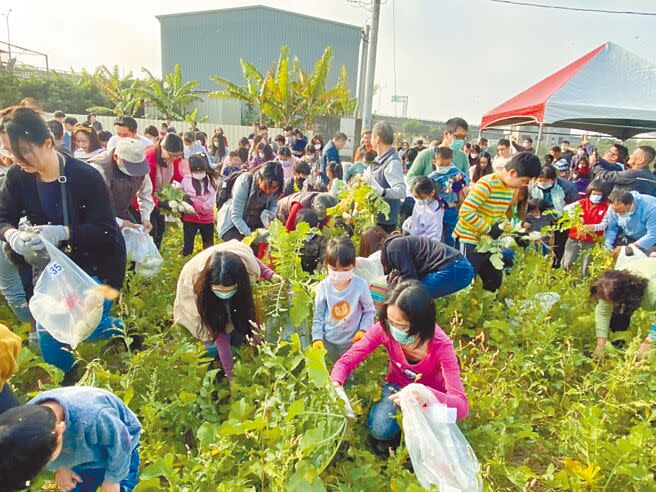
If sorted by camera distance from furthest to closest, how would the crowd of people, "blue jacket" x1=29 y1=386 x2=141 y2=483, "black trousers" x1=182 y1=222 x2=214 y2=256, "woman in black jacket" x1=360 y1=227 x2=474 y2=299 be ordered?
1. "black trousers" x1=182 y1=222 x2=214 y2=256
2. "woman in black jacket" x1=360 y1=227 x2=474 y2=299
3. the crowd of people
4. "blue jacket" x1=29 y1=386 x2=141 y2=483

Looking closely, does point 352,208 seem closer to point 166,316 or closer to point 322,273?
point 322,273

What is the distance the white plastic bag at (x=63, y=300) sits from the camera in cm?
210

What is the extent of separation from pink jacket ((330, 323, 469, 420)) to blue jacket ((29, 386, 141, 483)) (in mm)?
967

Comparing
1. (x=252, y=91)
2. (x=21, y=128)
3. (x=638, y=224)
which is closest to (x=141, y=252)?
(x=21, y=128)

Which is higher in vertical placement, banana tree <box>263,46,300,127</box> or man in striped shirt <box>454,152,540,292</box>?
banana tree <box>263,46,300,127</box>

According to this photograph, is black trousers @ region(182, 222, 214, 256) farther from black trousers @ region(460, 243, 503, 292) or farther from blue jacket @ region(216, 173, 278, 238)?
black trousers @ region(460, 243, 503, 292)

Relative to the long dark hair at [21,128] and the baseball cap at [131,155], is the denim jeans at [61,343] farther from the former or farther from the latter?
the baseball cap at [131,155]

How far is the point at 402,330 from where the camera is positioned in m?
1.99

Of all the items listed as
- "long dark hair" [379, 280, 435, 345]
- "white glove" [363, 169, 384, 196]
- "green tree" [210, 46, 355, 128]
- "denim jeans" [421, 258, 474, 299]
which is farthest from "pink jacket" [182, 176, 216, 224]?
"green tree" [210, 46, 355, 128]

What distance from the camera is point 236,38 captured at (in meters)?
30.7

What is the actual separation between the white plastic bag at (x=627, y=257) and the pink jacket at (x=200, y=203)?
3717 millimetres

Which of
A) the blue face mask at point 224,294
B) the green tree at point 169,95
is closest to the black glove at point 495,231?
the blue face mask at point 224,294

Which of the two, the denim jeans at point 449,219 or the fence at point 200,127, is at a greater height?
the fence at point 200,127

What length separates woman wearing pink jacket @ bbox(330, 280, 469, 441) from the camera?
6.40ft
